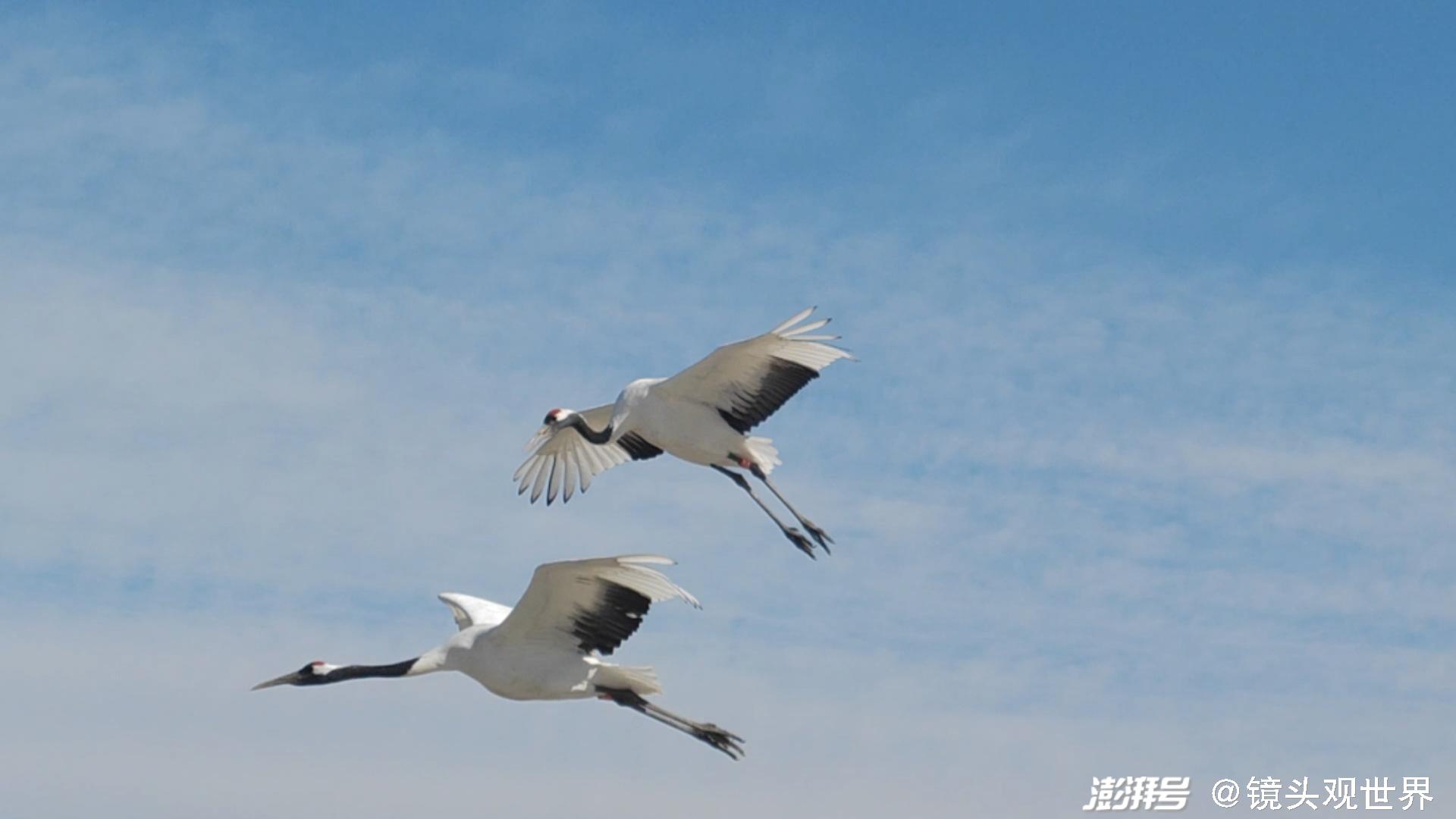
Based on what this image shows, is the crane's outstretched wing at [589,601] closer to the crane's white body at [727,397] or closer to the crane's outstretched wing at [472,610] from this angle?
the crane's outstretched wing at [472,610]

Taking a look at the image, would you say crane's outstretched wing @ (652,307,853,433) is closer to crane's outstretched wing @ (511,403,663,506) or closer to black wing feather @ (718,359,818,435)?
black wing feather @ (718,359,818,435)

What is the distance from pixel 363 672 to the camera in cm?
1936

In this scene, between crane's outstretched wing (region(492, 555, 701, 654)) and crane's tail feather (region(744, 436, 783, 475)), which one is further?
crane's tail feather (region(744, 436, 783, 475))

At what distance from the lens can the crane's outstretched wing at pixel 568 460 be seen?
2383cm

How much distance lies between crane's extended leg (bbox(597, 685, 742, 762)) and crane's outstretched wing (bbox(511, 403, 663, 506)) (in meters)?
5.39

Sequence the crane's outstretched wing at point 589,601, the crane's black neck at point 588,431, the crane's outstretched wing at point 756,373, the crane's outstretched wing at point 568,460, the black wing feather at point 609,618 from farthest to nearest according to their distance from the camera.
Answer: the crane's outstretched wing at point 568,460 < the crane's black neck at point 588,431 < the crane's outstretched wing at point 756,373 < the black wing feather at point 609,618 < the crane's outstretched wing at point 589,601

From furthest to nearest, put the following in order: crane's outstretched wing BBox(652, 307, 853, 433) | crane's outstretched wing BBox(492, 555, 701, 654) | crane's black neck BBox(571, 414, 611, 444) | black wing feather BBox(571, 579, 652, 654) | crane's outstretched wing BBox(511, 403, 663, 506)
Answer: crane's outstretched wing BBox(511, 403, 663, 506) → crane's black neck BBox(571, 414, 611, 444) → crane's outstretched wing BBox(652, 307, 853, 433) → black wing feather BBox(571, 579, 652, 654) → crane's outstretched wing BBox(492, 555, 701, 654)

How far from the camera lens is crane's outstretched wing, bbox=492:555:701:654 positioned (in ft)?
57.0

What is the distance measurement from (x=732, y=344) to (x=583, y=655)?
385 centimetres

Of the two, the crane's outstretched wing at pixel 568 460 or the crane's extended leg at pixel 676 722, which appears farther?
the crane's outstretched wing at pixel 568 460

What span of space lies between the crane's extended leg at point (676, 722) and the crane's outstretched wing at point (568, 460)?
539cm

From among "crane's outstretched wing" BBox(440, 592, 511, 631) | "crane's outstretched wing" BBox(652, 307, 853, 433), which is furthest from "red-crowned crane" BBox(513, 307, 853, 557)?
"crane's outstretched wing" BBox(440, 592, 511, 631)

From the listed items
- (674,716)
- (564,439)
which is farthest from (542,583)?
(564,439)

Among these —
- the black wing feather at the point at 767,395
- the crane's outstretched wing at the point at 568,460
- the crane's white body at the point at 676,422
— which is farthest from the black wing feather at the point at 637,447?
the black wing feather at the point at 767,395
